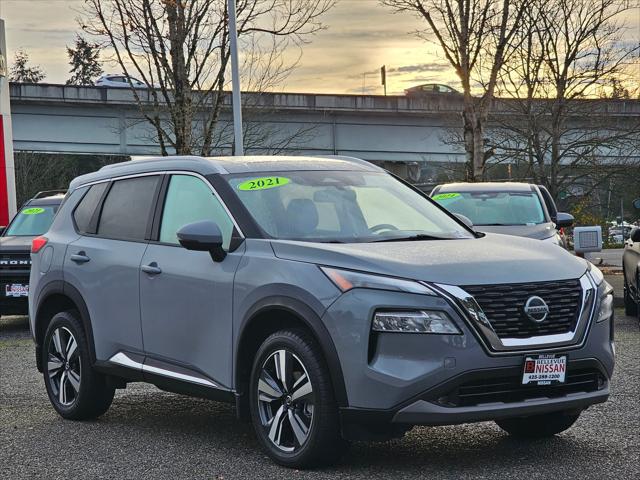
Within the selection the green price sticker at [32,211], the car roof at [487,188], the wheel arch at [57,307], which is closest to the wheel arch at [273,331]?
the wheel arch at [57,307]

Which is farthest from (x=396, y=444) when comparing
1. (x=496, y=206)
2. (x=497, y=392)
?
(x=496, y=206)

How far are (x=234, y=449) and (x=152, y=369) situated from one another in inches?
30.5

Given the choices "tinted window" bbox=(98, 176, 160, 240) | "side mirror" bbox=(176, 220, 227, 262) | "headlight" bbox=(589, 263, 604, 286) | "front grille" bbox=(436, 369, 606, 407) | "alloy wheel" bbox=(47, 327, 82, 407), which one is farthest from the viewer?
"alloy wheel" bbox=(47, 327, 82, 407)

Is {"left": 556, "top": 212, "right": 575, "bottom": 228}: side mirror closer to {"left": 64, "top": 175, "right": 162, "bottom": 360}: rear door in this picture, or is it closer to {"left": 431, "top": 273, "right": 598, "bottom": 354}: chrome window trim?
{"left": 64, "top": 175, "right": 162, "bottom": 360}: rear door

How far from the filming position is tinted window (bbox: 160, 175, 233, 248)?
6.93 m

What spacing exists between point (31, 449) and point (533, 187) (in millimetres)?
9952

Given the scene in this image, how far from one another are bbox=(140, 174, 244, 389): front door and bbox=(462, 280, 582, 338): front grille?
59.8 inches

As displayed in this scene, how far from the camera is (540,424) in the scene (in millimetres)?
6875

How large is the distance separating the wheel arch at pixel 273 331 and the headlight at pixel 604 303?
4.78 ft

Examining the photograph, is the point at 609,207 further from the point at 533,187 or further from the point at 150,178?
the point at 150,178

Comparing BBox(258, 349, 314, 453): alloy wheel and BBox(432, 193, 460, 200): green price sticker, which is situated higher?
BBox(432, 193, 460, 200): green price sticker

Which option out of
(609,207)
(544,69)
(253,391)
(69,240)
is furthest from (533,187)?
(609,207)

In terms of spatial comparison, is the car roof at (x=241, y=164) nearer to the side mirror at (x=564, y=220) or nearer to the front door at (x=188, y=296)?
the front door at (x=188, y=296)

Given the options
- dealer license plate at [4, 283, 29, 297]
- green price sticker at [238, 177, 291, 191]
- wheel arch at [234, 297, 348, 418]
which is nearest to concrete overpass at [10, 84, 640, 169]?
dealer license plate at [4, 283, 29, 297]
